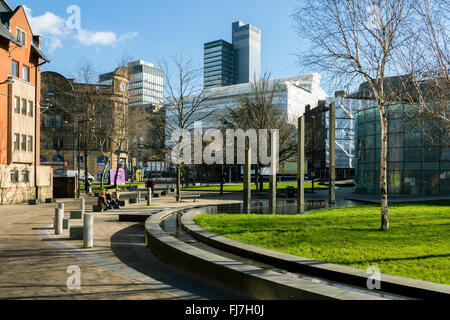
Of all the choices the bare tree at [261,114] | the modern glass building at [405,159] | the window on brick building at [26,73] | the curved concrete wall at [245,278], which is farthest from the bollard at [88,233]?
the modern glass building at [405,159]

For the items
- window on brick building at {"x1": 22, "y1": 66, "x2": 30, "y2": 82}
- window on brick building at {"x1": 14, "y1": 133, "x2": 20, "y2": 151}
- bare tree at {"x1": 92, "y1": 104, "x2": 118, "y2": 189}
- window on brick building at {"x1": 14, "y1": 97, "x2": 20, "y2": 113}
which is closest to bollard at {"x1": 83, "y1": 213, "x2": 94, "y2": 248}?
window on brick building at {"x1": 14, "y1": 133, "x2": 20, "y2": 151}

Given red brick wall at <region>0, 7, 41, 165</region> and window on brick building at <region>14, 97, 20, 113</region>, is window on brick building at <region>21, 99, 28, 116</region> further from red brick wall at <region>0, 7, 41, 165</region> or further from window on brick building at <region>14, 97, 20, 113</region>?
red brick wall at <region>0, 7, 41, 165</region>

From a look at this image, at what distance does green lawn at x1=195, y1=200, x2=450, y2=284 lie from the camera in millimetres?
6629

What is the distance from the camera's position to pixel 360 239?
29.7ft

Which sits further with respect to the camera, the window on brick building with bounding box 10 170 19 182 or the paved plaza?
the window on brick building with bounding box 10 170 19 182

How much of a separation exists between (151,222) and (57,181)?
25.2 metres

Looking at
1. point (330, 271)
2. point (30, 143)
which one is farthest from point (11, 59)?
point (330, 271)

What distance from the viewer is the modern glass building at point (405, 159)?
3186 cm

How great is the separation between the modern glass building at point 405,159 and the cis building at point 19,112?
2931cm

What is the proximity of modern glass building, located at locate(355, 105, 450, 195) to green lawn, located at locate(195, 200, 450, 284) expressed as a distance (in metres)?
21.2

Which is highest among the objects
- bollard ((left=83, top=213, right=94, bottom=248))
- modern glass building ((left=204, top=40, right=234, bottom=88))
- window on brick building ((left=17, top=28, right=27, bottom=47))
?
modern glass building ((left=204, top=40, right=234, bottom=88))

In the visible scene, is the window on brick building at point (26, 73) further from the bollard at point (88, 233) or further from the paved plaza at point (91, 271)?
the bollard at point (88, 233)

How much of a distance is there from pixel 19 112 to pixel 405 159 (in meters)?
32.6

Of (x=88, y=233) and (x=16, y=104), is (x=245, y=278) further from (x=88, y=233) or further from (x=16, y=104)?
(x=16, y=104)
